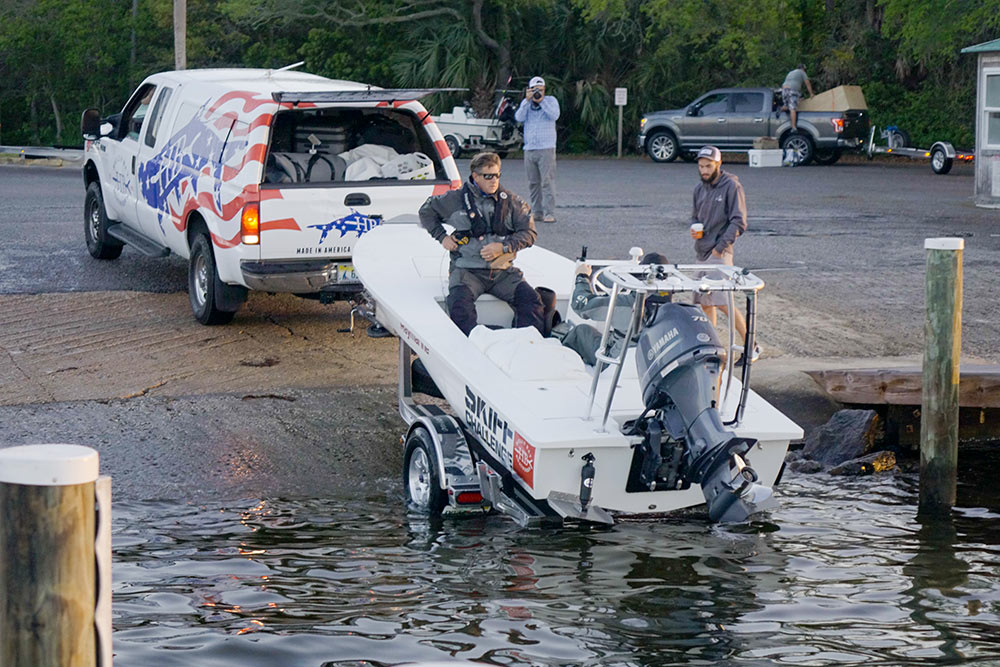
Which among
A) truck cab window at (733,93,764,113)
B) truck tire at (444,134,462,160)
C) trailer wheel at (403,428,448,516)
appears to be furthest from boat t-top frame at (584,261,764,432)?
truck tire at (444,134,462,160)

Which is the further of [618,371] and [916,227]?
[916,227]

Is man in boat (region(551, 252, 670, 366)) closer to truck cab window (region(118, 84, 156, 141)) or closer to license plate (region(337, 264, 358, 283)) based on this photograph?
license plate (region(337, 264, 358, 283))

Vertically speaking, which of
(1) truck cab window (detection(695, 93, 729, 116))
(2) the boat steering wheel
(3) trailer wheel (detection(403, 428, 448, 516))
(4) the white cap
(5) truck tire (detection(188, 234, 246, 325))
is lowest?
(3) trailer wheel (detection(403, 428, 448, 516))

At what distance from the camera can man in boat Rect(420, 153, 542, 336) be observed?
28.6ft

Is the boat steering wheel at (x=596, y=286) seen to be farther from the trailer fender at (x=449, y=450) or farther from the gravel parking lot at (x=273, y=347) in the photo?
the gravel parking lot at (x=273, y=347)

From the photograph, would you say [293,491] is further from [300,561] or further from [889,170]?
[889,170]

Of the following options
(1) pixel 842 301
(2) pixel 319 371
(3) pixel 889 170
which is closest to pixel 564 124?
(3) pixel 889 170

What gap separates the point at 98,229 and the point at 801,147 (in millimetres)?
19952

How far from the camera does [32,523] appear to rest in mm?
3336

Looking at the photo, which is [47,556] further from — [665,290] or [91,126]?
[91,126]

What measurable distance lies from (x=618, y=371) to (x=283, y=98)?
5095 millimetres

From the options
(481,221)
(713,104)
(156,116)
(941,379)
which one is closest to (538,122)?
(156,116)

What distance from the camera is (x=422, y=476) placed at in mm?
7527

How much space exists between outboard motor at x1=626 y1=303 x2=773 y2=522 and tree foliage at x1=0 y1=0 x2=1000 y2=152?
82.9ft
